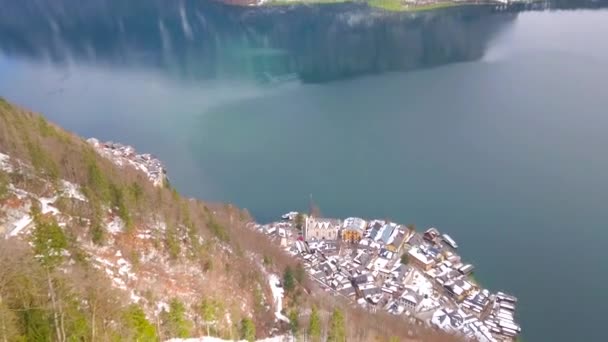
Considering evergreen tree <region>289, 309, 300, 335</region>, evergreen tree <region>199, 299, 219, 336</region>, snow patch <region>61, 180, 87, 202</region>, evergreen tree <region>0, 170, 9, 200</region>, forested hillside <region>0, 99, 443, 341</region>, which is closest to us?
forested hillside <region>0, 99, 443, 341</region>

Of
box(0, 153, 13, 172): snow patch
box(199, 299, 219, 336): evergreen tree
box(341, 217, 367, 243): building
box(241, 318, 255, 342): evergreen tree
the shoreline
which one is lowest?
box(341, 217, 367, 243): building

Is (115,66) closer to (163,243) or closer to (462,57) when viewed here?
(462,57)

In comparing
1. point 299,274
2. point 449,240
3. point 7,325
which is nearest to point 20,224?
point 7,325

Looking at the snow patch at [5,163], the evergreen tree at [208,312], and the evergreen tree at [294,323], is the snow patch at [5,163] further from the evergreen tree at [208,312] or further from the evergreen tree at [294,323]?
the evergreen tree at [294,323]

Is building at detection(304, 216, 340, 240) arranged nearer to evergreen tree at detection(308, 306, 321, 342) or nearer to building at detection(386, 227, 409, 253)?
building at detection(386, 227, 409, 253)

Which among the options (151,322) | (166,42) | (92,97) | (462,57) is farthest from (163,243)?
(166,42)

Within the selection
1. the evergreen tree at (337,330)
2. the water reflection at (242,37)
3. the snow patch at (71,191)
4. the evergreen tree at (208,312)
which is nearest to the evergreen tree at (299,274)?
the evergreen tree at (337,330)

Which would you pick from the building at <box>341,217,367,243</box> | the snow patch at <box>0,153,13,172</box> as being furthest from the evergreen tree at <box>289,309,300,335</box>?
the snow patch at <box>0,153,13,172</box>
